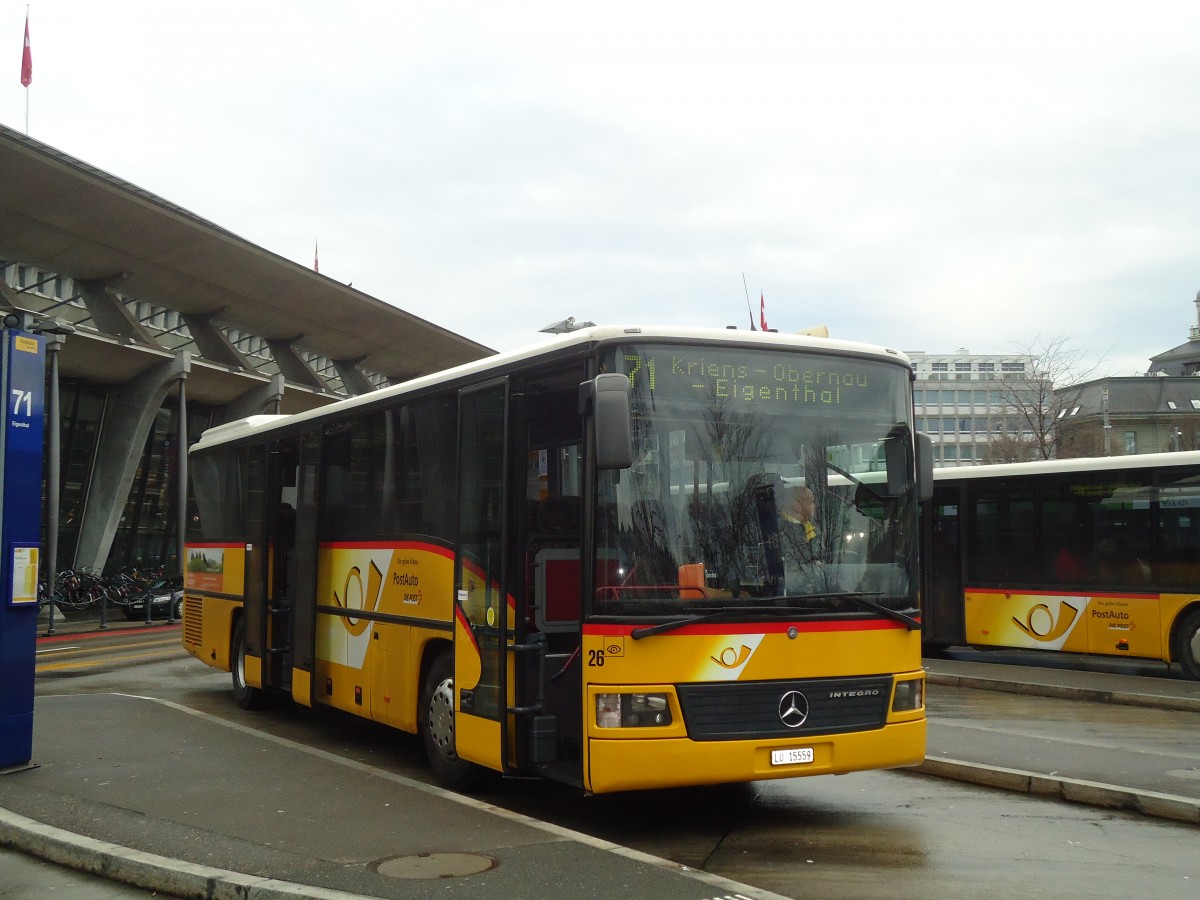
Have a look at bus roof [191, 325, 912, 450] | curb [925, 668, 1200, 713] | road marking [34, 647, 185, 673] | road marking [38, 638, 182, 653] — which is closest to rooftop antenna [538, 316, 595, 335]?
bus roof [191, 325, 912, 450]

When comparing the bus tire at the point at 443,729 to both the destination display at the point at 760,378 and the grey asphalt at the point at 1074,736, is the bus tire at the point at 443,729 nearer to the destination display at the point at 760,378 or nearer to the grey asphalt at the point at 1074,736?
the destination display at the point at 760,378

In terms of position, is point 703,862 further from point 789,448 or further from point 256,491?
point 256,491

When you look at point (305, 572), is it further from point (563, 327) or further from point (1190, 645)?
point (1190, 645)

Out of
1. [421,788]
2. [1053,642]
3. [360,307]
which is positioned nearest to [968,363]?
[360,307]

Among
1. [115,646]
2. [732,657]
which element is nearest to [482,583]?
[732,657]

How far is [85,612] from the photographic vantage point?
38.2 metres

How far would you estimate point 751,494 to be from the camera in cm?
757

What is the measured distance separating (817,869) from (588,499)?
253 centimetres

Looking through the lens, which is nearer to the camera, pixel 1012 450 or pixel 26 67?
pixel 26 67

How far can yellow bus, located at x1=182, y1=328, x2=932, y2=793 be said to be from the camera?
24.0ft

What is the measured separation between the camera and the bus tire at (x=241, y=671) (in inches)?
554

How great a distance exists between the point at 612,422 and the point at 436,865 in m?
2.67

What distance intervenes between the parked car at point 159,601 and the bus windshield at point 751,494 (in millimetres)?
29770

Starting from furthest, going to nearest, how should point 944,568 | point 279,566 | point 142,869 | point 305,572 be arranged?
point 944,568, point 279,566, point 305,572, point 142,869
